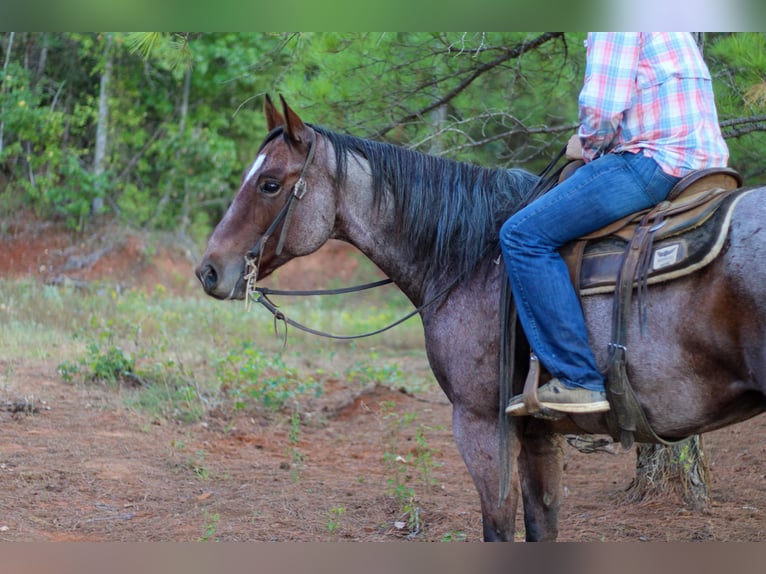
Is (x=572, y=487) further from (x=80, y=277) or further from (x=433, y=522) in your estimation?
(x=80, y=277)

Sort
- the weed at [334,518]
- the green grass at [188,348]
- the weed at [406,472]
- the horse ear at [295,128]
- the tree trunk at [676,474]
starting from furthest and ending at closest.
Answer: the green grass at [188,348] → the tree trunk at [676,474] → the weed at [406,472] → the weed at [334,518] → the horse ear at [295,128]

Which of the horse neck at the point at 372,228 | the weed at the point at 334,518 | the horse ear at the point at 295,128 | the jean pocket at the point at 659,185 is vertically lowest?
the weed at the point at 334,518

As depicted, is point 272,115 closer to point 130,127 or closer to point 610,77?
point 610,77

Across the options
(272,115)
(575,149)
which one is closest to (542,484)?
(575,149)

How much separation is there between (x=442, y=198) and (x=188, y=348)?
19.3ft

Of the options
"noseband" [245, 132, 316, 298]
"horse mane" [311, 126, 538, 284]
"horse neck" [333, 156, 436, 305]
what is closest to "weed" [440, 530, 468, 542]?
"horse neck" [333, 156, 436, 305]

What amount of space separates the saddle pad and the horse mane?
524 mm

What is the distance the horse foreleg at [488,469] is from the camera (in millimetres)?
3543

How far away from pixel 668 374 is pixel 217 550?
224 cm

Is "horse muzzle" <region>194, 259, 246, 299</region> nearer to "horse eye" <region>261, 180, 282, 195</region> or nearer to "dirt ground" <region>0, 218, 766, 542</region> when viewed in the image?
"horse eye" <region>261, 180, 282, 195</region>

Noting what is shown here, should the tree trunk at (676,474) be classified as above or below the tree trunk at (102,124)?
below

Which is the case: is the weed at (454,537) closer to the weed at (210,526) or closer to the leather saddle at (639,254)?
the weed at (210,526)

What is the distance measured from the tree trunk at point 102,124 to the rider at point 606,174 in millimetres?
12364

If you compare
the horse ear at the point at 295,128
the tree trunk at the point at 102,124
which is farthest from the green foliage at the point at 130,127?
the horse ear at the point at 295,128
